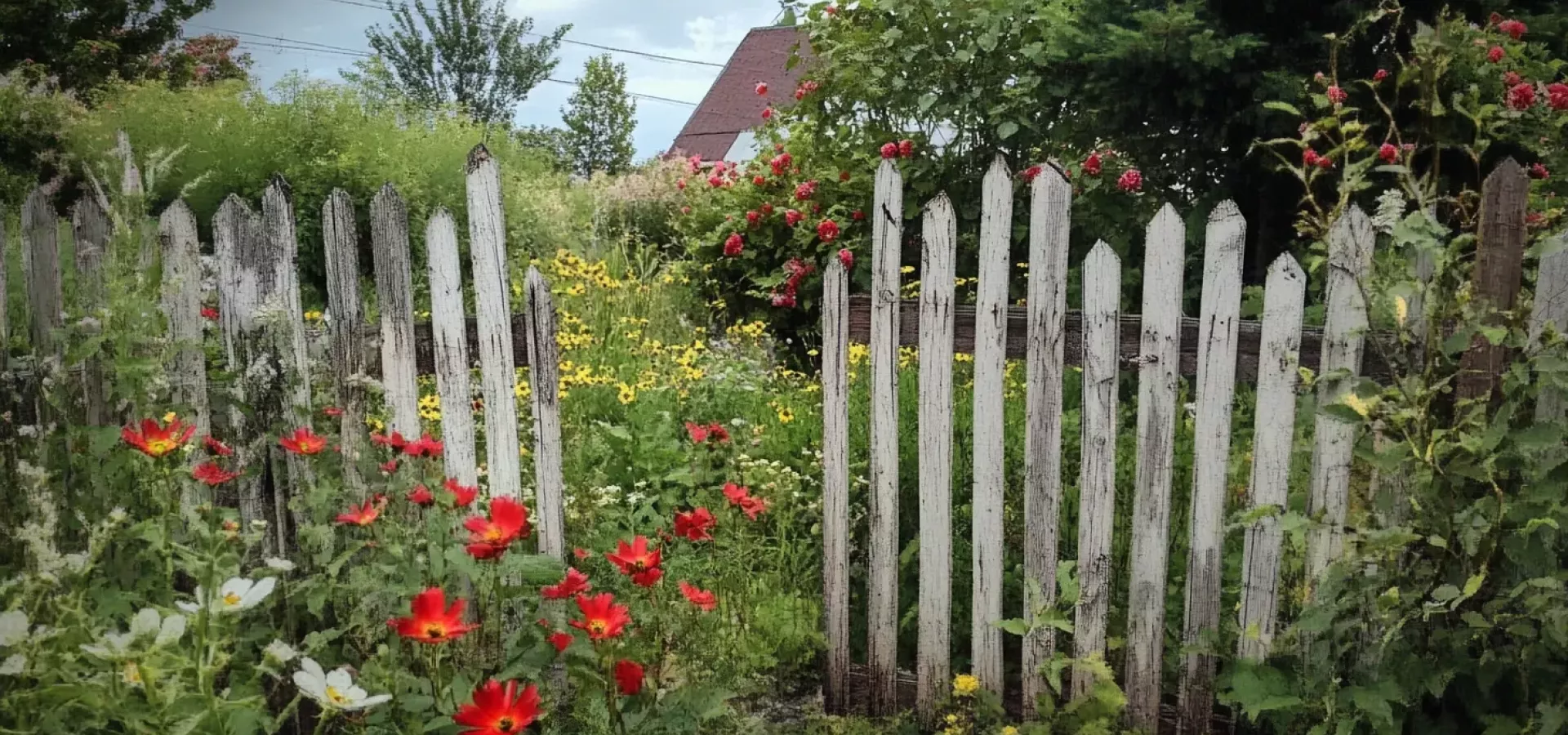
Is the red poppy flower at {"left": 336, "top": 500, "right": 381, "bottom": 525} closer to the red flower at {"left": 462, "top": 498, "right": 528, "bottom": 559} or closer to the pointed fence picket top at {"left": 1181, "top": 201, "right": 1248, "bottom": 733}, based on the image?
the red flower at {"left": 462, "top": 498, "right": 528, "bottom": 559}

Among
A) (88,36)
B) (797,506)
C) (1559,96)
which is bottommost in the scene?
(797,506)

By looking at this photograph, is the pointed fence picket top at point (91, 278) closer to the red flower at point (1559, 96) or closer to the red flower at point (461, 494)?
the red flower at point (461, 494)

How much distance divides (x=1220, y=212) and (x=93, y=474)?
2.49 metres

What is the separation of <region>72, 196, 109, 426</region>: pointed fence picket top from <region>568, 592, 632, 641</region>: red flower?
1.37m

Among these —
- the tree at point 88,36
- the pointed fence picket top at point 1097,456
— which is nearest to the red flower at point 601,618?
the pointed fence picket top at point 1097,456

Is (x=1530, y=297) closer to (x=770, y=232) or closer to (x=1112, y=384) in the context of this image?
(x=1112, y=384)

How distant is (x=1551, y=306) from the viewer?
7.33ft

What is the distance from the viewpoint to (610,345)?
5402 millimetres

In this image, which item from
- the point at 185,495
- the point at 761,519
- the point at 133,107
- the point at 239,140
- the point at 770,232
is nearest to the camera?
the point at 185,495

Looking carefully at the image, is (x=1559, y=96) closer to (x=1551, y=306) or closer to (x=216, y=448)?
(x=1551, y=306)

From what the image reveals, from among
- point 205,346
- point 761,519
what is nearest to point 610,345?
point 761,519

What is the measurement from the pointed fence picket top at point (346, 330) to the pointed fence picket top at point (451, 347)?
0.10 metres

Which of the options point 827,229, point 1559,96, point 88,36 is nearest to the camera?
point 1559,96

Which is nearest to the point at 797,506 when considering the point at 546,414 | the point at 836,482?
the point at 836,482
